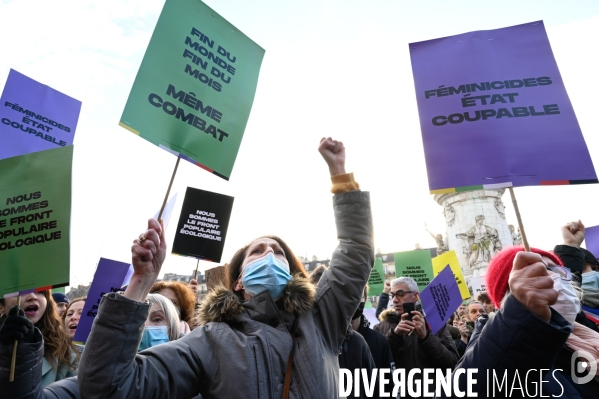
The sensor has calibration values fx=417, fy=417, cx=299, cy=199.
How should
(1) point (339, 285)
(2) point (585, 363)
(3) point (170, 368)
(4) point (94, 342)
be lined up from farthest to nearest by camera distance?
(1) point (339, 285), (2) point (585, 363), (3) point (170, 368), (4) point (94, 342)

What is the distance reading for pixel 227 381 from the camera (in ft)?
5.53

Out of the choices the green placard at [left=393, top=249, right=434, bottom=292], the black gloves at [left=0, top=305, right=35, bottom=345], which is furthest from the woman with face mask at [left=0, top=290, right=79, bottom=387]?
the green placard at [left=393, top=249, right=434, bottom=292]

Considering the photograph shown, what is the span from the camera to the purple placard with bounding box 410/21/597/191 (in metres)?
2.31

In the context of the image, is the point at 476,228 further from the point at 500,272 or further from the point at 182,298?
the point at 500,272

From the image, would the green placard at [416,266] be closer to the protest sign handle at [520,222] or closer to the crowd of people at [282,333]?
the crowd of people at [282,333]

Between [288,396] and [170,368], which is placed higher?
[170,368]

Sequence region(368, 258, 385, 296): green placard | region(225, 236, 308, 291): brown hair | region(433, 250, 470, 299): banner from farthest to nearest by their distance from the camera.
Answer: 1. region(368, 258, 385, 296): green placard
2. region(433, 250, 470, 299): banner
3. region(225, 236, 308, 291): brown hair

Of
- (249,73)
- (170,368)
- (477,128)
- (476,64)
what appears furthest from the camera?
(249,73)

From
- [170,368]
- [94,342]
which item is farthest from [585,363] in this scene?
[94,342]

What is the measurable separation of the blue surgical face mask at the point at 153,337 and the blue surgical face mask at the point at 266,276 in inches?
40.2

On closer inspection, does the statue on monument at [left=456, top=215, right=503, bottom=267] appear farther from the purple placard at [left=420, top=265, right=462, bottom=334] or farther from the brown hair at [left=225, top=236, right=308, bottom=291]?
the brown hair at [left=225, top=236, right=308, bottom=291]

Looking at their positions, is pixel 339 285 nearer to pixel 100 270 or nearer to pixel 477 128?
pixel 477 128

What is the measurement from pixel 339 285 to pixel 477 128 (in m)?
1.25

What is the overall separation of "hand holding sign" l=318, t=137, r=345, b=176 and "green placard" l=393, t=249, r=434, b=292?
7.06m
